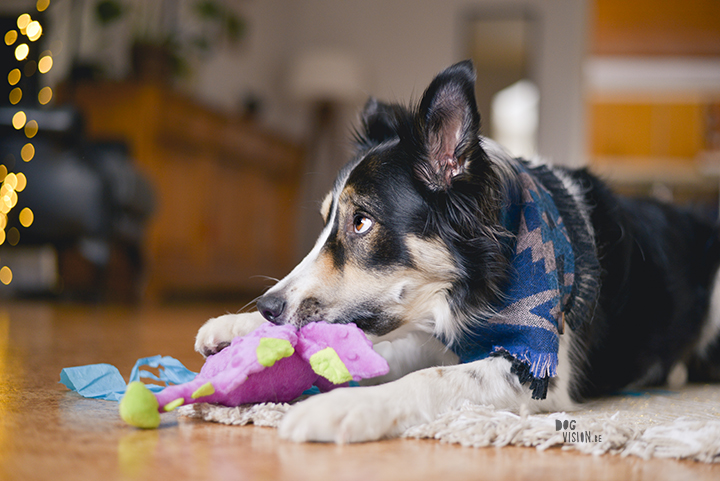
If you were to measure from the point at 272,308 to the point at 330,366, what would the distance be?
0.83 ft

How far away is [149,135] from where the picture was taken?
451cm

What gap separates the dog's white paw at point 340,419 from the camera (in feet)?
3.56

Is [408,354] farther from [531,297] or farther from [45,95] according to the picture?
[45,95]

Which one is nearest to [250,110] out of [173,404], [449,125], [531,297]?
[449,125]

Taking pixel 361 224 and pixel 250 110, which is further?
pixel 250 110

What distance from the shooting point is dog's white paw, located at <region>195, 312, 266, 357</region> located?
147cm

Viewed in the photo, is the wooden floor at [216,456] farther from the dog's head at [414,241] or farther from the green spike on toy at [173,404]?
the dog's head at [414,241]

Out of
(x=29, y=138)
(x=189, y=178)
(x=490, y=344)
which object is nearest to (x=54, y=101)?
(x=29, y=138)

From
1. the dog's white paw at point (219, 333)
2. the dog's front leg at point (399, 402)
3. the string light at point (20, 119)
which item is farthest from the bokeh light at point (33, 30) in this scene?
the dog's front leg at point (399, 402)

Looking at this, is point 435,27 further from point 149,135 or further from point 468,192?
point 468,192

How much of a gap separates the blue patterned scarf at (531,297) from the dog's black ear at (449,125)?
0.16 m

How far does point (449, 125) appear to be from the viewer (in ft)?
4.81

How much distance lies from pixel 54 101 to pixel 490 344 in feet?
13.8

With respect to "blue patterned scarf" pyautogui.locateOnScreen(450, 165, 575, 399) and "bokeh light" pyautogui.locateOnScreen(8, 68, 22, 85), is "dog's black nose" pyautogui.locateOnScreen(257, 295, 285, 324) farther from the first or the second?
"bokeh light" pyautogui.locateOnScreen(8, 68, 22, 85)
